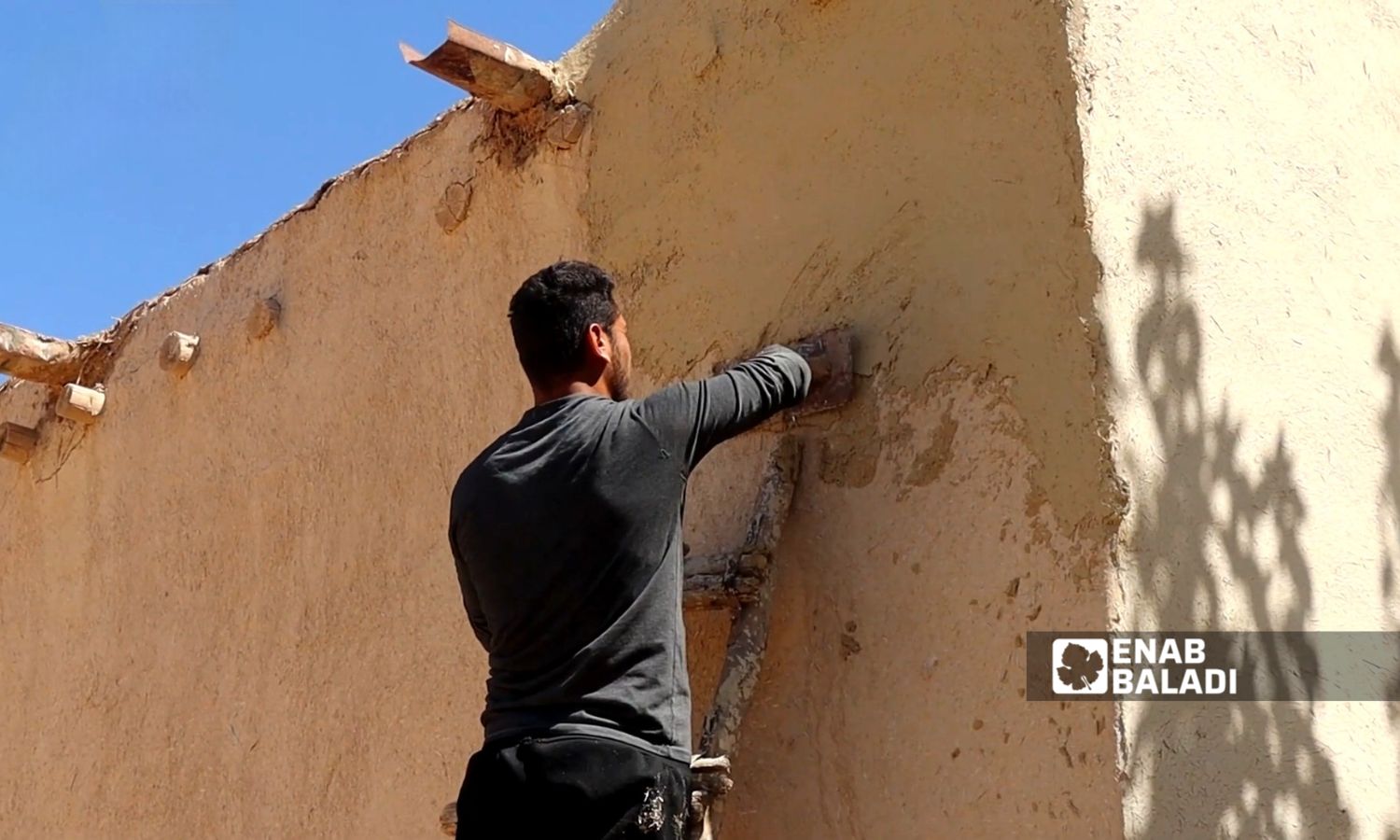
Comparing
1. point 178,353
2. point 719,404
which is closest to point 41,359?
point 178,353

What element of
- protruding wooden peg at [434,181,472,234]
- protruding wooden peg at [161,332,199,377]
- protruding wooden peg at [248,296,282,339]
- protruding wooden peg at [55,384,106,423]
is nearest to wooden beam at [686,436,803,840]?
protruding wooden peg at [434,181,472,234]

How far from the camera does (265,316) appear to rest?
18.4 ft

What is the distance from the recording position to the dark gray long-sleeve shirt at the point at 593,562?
285 cm

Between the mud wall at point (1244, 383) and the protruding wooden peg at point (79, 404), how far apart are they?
4506 millimetres

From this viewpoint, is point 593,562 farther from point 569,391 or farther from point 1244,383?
point 1244,383

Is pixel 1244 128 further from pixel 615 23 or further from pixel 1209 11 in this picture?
pixel 615 23

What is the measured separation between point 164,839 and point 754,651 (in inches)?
124

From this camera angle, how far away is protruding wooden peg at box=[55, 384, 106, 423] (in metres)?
6.42

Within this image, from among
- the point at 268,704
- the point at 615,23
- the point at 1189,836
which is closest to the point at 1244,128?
the point at 1189,836

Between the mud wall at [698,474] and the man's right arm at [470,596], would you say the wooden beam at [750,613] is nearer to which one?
the mud wall at [698,474]

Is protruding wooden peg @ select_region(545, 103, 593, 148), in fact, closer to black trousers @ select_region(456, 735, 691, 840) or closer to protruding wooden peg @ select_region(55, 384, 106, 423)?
black trousers @ select_region(456, 735, 691, 840)

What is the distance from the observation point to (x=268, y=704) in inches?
208

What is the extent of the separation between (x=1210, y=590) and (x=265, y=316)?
3564mm

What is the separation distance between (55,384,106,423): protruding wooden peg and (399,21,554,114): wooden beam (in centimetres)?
265
